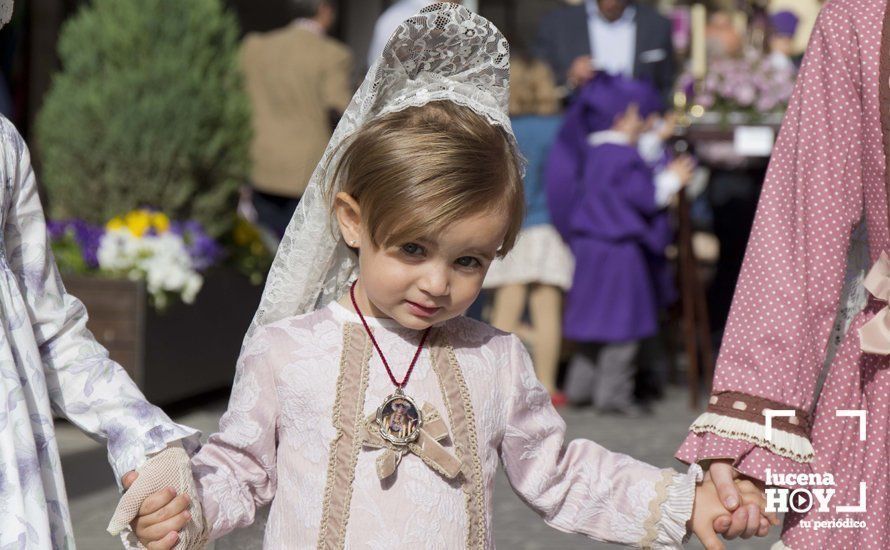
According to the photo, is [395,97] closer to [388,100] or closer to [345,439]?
[388,100]

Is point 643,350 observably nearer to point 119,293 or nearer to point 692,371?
point 692,371

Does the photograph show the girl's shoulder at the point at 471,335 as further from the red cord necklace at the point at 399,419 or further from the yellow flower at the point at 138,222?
the yellow flower at the point at 138,222

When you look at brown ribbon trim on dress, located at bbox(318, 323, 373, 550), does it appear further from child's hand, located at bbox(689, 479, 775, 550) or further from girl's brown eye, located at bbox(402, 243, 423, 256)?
child's hand, located at bbox(689, 479, 775, 550)

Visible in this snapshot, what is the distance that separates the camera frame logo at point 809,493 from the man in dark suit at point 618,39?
6.12 meters

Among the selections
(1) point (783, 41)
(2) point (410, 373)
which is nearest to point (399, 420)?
(2) point (410, 373)

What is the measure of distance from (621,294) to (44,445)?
5.32 metres

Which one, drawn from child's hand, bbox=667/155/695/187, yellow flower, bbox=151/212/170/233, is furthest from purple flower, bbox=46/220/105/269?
child's hand, bbox=667/155/695/187

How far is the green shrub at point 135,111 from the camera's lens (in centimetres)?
708

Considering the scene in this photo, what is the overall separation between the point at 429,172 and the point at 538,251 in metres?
5.38

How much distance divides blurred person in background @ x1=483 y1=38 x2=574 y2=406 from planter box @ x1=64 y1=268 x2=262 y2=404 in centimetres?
137

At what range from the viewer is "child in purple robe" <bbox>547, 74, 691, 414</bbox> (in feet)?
24.3

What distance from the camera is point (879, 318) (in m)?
2.46

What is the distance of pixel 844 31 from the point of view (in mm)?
2541

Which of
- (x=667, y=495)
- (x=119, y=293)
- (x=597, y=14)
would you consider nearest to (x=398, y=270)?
(x=667, y=495)
